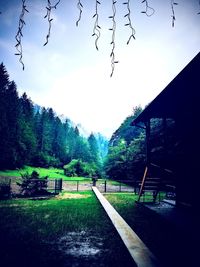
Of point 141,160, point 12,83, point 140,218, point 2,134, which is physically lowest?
point 140,218

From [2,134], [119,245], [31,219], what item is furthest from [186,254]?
[2,134]

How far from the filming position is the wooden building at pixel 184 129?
7.03 metres

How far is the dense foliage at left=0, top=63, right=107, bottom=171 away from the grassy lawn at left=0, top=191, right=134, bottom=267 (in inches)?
1611

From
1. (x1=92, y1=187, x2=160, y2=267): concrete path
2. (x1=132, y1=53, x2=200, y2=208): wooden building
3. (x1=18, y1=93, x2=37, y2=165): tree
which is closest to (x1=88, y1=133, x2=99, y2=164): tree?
(x1=18, y1=93, x2=37, y2=165): tree

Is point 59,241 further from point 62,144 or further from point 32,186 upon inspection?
point 62,144

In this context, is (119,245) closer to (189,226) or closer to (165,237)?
(165,237)

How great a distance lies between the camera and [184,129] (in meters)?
9.69

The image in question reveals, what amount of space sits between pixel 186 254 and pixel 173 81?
4.74 metres

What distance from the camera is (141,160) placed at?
27.2 metres

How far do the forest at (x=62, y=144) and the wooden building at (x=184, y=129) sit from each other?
8624mm

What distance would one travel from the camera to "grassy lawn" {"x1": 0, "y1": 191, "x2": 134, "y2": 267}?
4.51 meters

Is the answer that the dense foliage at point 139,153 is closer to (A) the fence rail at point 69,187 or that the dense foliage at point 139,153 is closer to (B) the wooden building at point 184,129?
(A) the fence rail at point 69,187

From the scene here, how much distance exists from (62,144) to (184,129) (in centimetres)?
6940

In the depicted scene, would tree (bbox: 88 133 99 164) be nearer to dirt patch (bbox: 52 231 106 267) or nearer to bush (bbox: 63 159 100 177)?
bush (bbox: 63 159 100 177)
